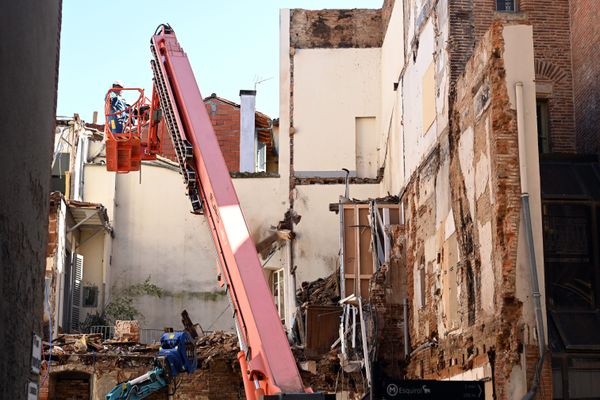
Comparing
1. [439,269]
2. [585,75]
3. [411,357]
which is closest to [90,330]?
[411,357]

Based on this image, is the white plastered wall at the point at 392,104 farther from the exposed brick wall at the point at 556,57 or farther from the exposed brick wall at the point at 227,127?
the exposed brick wall at the point at 227,127

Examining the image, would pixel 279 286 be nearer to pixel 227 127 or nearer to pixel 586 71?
pixel 227 127

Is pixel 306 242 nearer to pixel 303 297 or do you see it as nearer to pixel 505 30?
pixel 303 297

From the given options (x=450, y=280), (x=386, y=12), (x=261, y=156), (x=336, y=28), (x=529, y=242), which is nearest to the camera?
(x=529, y=242)

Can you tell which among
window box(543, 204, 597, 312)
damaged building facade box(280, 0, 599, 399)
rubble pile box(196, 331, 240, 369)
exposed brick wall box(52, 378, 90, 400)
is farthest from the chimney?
window box(543, 204, 597, 312)

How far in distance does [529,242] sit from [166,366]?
8208 mm

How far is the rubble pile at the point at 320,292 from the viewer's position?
2548 cm

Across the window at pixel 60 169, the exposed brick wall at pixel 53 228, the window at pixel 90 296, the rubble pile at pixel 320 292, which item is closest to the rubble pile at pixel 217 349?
the rubble pile at pixel 320 292

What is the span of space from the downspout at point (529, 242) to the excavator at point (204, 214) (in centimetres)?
300

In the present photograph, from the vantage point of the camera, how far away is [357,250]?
24.4 meters

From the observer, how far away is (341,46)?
3084cm

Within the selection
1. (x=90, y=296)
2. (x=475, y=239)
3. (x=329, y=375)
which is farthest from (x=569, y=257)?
(x=90, y=296)

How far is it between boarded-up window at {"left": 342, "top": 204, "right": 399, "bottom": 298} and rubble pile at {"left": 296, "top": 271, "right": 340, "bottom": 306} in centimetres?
107

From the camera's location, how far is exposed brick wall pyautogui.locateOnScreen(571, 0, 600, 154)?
64.3ft
